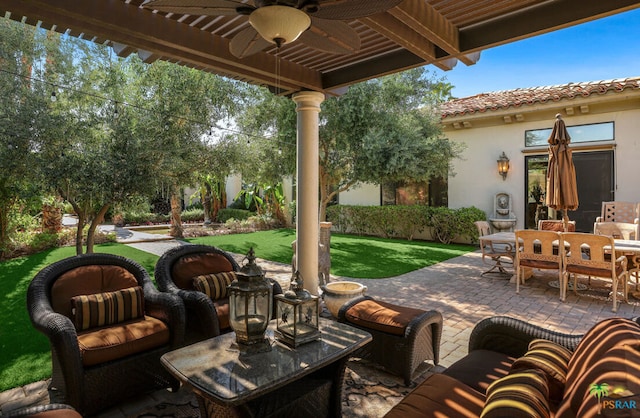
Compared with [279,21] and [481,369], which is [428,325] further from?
[279,21]

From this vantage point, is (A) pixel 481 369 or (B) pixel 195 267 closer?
(A) pixel 481 369

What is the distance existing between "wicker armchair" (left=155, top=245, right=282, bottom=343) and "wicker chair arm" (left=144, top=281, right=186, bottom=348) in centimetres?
19

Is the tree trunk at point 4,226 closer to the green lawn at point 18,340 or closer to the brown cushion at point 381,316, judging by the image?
the green lawn at point 18,340

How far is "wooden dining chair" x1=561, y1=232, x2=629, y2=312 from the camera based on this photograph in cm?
520

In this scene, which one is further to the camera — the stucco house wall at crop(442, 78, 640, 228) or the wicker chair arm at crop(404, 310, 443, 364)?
the stucco house wall at crop(442, 78, 640, 228)

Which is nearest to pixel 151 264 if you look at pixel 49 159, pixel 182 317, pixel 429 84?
pixel 49 159

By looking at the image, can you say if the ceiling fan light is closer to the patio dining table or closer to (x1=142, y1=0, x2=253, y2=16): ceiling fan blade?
(x1=142, y1=0, x2=253, y2=16): ceiling fan blade


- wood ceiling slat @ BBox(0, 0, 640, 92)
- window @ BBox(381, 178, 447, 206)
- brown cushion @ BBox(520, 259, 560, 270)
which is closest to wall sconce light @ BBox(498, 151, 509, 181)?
window @ BBox(381, 178, 447, 206)

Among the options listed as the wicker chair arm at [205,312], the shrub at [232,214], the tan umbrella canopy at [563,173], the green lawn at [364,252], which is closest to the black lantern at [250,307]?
the wicker chair arm at [205,312]

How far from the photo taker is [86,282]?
3316mm

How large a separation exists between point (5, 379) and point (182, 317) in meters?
1.67

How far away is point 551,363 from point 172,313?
2885 millimetres

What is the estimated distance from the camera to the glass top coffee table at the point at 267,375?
1.99 meters

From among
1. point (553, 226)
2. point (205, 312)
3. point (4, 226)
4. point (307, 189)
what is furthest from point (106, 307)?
point (4, 226)
